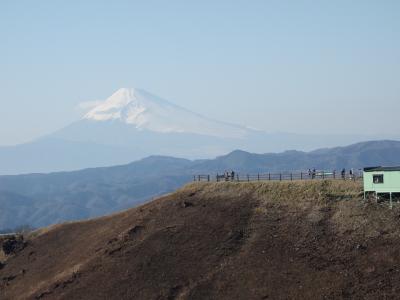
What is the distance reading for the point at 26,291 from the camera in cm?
8306

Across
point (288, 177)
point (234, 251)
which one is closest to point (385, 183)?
point (288, 177)

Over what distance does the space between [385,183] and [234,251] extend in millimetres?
18109

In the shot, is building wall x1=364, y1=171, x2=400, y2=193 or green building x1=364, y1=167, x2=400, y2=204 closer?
building wall x1=364, y1=171, x2=400, y2=193

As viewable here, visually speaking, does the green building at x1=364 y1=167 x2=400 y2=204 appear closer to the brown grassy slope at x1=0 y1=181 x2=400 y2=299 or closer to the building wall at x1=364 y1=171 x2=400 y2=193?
the building wall at x1=364 y1=171 x2=400 y2=193

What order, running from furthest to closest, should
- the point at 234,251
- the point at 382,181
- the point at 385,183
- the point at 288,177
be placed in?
the point at 288,177
the point at 382,181
the point at 385,183
the point at 234,251

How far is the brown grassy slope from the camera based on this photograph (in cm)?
6575

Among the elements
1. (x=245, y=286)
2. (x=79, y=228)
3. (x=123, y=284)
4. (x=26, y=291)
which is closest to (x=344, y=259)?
(x=245, y=286)

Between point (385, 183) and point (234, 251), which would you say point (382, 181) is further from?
point (234, 251)

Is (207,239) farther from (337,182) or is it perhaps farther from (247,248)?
(337,182)

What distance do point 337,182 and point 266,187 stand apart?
885 cm

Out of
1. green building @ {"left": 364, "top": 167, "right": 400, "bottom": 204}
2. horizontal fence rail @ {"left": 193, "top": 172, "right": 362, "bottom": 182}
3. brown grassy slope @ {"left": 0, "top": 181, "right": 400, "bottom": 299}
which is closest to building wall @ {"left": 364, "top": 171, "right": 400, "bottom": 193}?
green building @ {"left": 364, "top": 167, "right": 400, "bottom": 204}

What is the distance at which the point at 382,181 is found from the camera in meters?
76.2

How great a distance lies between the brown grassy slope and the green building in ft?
7.24

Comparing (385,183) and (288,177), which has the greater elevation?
(288,177)
